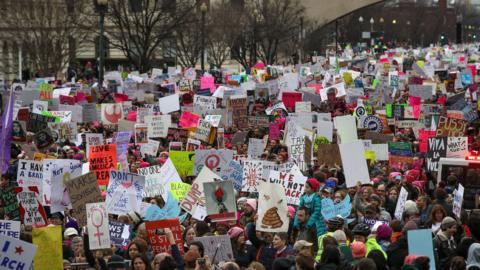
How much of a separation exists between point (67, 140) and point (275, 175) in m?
8.99

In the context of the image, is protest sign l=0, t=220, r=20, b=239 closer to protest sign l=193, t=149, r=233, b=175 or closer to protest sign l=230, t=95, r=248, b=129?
protest sign l=193, t=149, r=233, b=175

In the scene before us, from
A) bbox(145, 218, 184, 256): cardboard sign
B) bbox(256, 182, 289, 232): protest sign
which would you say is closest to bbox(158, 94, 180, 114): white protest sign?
bbox(256, 182, 289, 232): protest sign

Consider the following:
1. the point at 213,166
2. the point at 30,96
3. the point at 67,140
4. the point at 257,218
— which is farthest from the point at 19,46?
the point at 257,218

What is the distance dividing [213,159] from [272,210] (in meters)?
4.76

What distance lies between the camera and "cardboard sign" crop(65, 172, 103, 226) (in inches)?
581

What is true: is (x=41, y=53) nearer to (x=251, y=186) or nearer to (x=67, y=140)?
(x=67, y=140)

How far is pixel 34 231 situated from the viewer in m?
12.3

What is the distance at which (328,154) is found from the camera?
20422 millimetres

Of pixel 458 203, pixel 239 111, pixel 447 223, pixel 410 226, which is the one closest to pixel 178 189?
pixel 458 203

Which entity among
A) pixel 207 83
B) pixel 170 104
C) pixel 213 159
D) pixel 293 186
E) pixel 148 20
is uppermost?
pixel 148 20

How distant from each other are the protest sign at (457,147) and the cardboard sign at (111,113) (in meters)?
11.3

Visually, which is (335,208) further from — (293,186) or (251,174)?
(251,174)

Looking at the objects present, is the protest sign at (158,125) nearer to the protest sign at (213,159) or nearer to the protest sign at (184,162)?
the protest sign at (184,162)

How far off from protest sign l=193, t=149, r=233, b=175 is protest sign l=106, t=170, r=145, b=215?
9.27 feet
